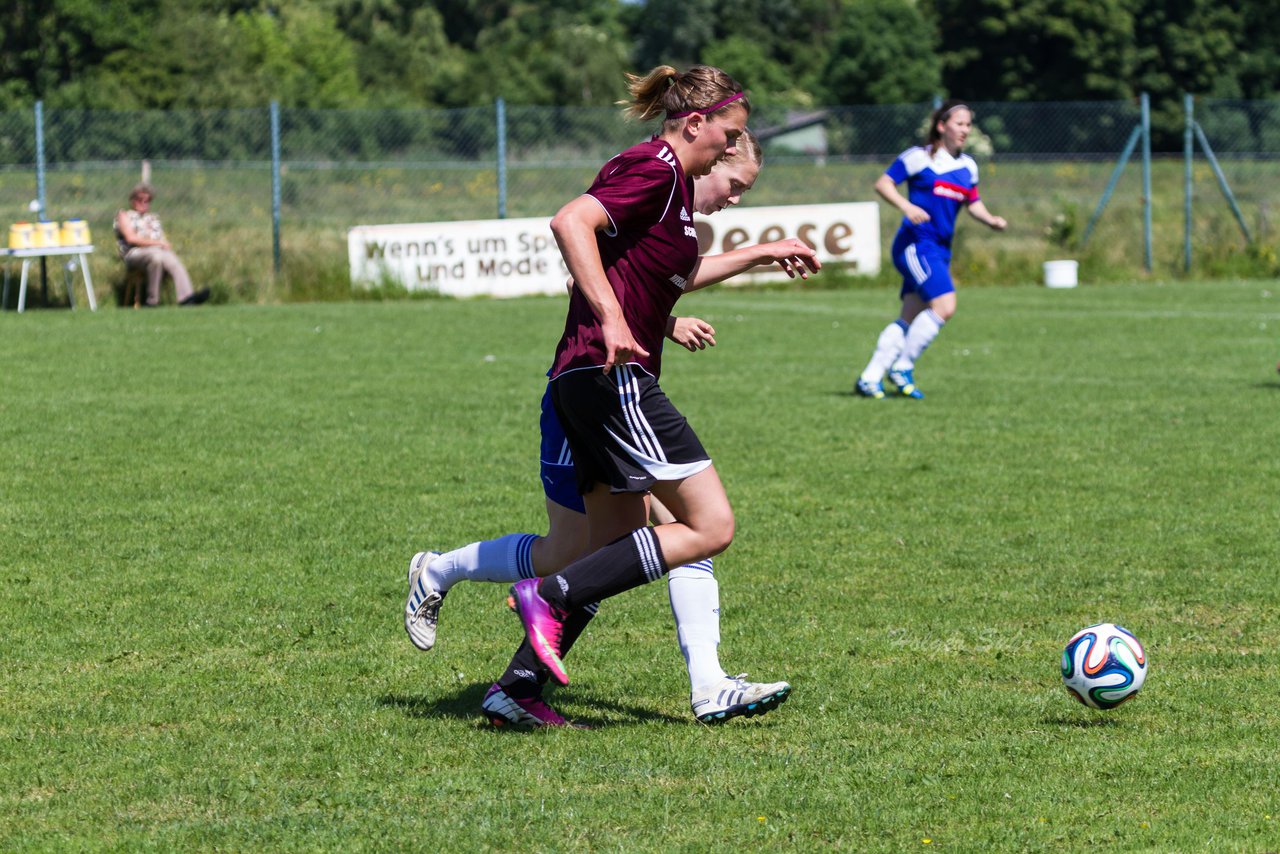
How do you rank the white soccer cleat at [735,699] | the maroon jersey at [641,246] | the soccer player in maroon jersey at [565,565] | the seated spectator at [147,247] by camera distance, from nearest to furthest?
the maroon jersey at [641,246] < the white soccer cleat at [735,699] < the soccer player in maroon jersey at [565,565] < the seated spectator at [147,247]

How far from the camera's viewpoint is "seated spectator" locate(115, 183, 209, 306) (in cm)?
2064

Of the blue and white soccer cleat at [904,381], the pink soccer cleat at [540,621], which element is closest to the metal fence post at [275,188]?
the blue and white soccer cleat at [904,381]

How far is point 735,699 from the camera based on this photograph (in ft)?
15.0

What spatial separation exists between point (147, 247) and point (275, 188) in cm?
263

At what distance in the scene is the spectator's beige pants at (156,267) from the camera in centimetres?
2073

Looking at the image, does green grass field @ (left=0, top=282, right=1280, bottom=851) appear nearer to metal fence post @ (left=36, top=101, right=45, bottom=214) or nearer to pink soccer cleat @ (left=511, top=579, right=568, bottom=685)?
pink soccer cleat @ (left=511, top=579, right=568, bottom=685)

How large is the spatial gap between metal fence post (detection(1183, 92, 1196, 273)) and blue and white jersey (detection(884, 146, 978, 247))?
47.0 feet

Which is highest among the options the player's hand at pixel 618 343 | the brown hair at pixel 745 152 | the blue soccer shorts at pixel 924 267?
the brown hair at pixel 745 152

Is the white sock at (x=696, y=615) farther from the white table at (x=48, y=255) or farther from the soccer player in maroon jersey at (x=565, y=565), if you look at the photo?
the white table at (x=48, y=255)

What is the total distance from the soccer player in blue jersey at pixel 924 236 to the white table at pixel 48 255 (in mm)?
11559

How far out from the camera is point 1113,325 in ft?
58.8

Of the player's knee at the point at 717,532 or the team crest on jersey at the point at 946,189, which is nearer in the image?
the player's knee at the point at 717,532

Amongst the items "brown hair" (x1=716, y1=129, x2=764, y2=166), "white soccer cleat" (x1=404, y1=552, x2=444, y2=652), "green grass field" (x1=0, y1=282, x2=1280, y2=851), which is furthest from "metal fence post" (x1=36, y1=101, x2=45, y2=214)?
"brown hair" (x1=716, y1=129, x2=764, y2=166)

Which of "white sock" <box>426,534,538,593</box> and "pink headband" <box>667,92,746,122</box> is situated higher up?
"pink headband" <box>667,92,746,122</box>
